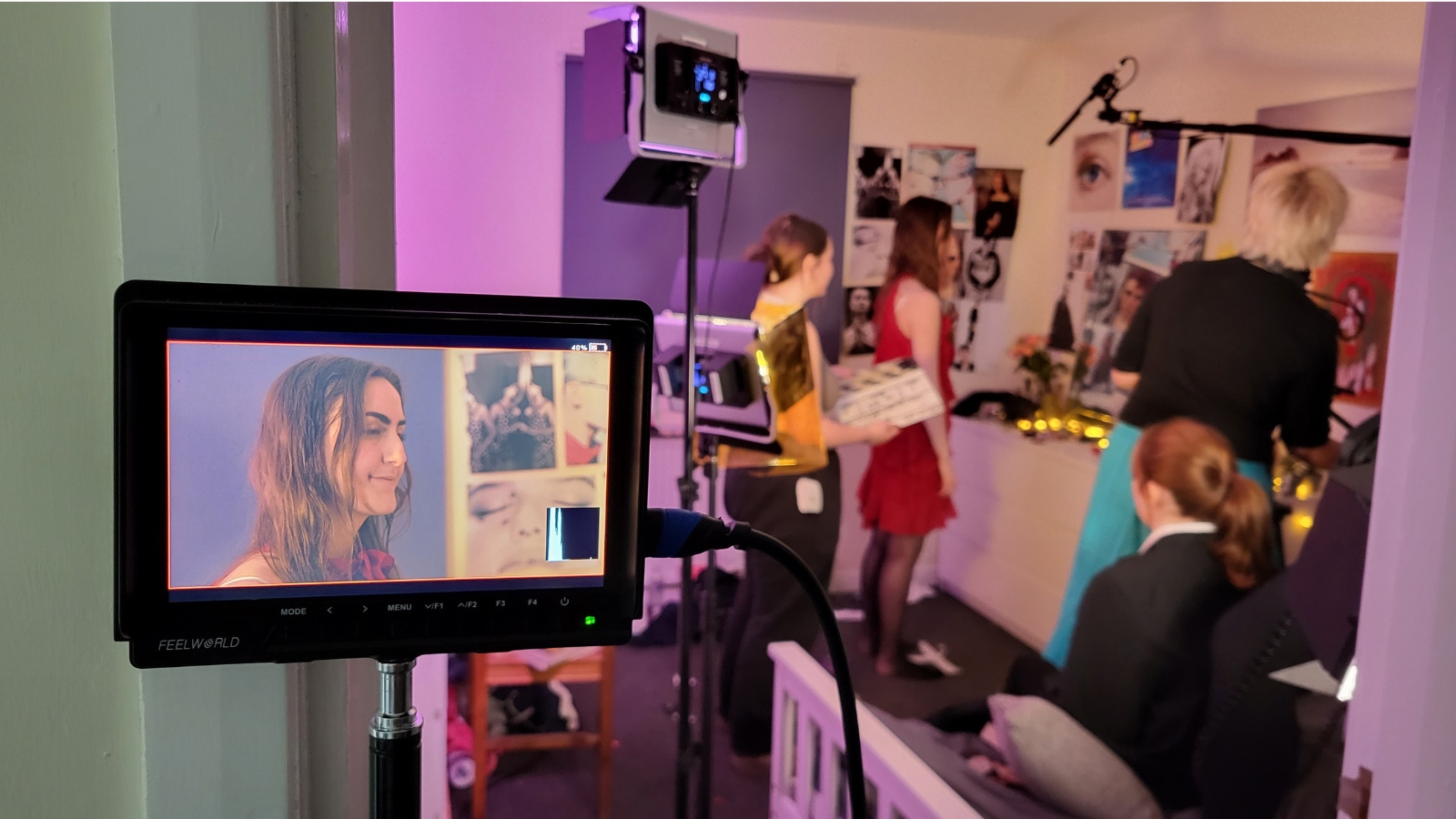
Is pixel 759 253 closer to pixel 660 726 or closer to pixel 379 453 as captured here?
pixel 660 726

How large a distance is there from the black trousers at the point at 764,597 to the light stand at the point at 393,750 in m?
2.26

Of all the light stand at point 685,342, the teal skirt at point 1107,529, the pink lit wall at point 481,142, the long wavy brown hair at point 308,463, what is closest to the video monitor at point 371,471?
the long wavy brown hair at point 308,463

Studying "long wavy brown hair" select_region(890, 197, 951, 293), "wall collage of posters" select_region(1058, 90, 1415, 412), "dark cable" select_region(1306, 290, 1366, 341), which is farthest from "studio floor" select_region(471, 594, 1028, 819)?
"dark cable" select_region(1306, 290, 1366, 341)

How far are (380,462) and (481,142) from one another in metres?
2.74

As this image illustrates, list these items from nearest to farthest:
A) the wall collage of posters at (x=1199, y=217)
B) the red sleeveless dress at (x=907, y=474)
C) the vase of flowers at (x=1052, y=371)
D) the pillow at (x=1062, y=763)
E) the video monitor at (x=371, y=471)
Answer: the video monitor at (x=371, y=471)
the pillow at (x=1062, y=763)
the wall collage of posters at (x=1199, y=217)
the red sleeveless dress at (x=907, y=474)
the vase of flowers at (x=1052, y=371)

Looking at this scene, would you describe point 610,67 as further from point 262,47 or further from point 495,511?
point 495,511

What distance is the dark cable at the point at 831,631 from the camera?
584 mm

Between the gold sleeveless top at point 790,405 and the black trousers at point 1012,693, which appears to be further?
the black trousers at point 1012,693

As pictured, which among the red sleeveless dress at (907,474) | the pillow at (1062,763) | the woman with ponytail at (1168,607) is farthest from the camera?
the red sleeveless dress at (907,474)

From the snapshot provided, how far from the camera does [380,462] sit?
0.47 meters

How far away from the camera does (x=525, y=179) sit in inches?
127

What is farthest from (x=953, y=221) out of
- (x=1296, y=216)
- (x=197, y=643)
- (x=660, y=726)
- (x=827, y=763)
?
(x=197, y=643)

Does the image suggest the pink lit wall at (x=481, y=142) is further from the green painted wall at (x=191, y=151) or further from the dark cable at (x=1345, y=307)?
the dark cable at (x=1345, y=307)

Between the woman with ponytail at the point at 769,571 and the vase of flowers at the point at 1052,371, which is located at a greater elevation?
the vase of flowers at the point at 1052,371
